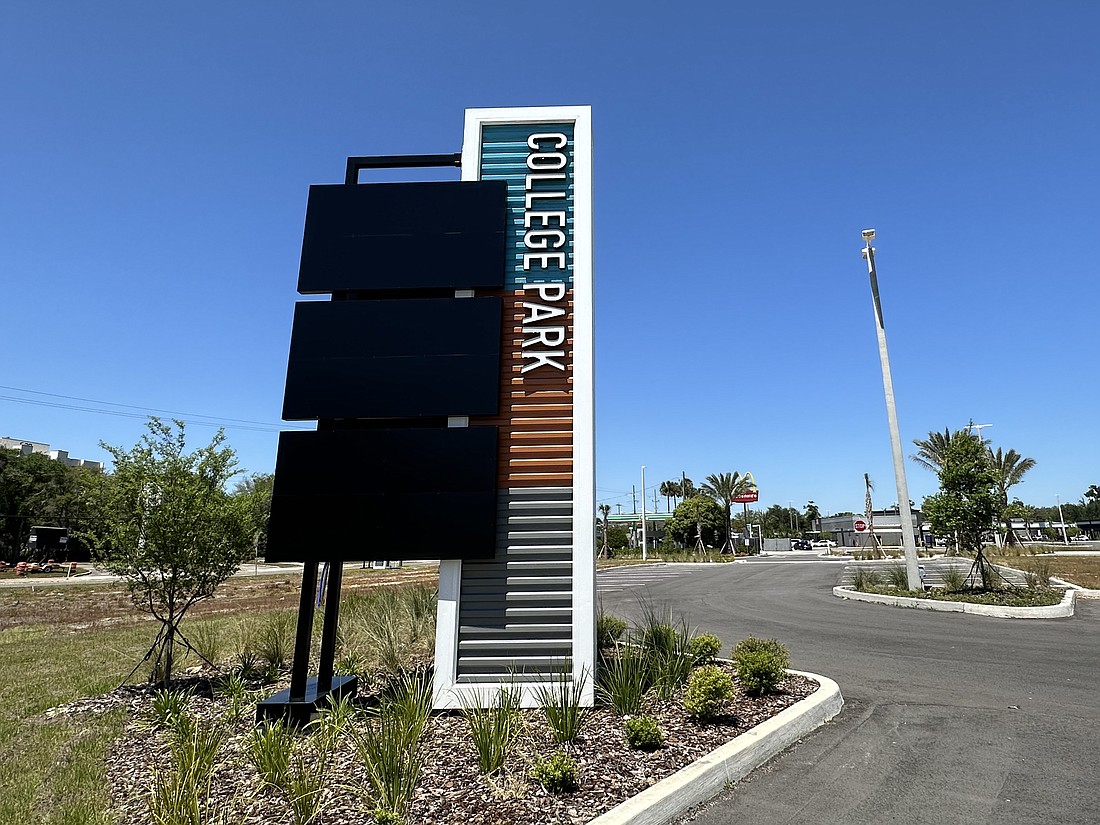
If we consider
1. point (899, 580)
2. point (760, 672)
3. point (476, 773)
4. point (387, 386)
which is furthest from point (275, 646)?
point (899, 580)

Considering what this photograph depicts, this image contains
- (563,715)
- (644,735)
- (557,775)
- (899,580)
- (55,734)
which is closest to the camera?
(557,775)

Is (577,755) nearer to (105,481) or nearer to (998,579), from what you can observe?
(105,481)

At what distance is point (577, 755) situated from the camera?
16.9 ft

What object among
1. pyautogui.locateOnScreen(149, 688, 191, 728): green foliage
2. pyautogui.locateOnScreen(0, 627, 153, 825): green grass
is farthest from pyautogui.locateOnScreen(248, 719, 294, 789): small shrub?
pyautogui.locateOnScreen(149, 688, 191, 728): green foliage

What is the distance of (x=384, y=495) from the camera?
276 inches

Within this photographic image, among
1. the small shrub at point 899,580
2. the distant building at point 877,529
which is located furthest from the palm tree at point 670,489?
the small shrub at point 899,580

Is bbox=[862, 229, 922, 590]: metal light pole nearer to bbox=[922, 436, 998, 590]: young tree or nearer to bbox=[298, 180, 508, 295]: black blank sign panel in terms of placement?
bbox=[922, 436, 998, 590]: young tree

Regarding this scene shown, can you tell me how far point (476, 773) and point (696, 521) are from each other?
197 feet

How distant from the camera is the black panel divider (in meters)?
6.92

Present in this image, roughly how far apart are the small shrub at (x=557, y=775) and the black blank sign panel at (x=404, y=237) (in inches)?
201

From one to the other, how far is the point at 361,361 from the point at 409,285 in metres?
1.09

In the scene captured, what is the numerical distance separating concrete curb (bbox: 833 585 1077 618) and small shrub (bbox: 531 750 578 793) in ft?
44.8

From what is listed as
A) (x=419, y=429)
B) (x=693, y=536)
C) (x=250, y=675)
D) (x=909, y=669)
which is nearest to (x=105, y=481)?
(x=250, y=675)

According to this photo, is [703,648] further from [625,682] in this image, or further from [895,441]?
[895,441]
